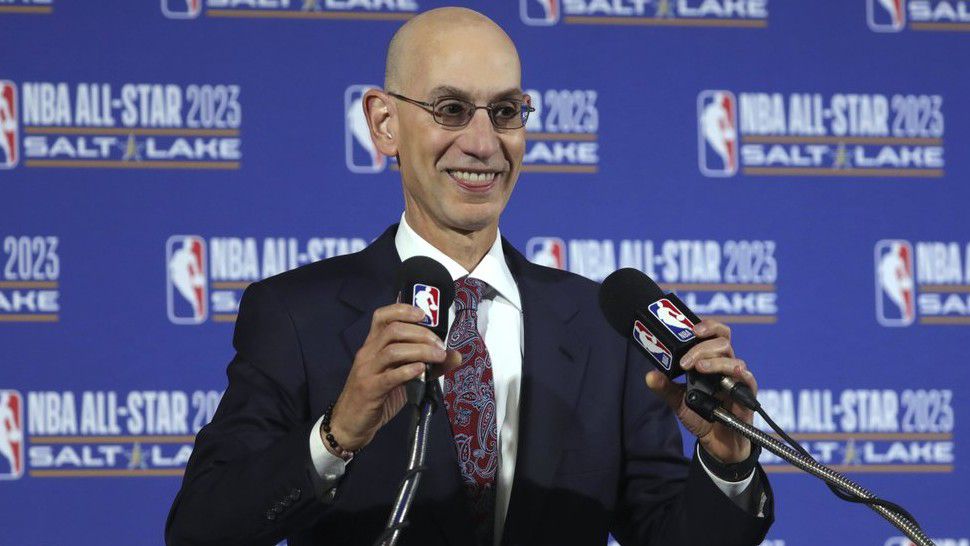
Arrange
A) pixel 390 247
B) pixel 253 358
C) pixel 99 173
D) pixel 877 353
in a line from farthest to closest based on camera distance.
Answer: pixel 877 353 → pixel 99 173 → pixel 390 247 → pixel 253 358

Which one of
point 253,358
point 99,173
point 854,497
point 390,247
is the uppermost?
point 99,173

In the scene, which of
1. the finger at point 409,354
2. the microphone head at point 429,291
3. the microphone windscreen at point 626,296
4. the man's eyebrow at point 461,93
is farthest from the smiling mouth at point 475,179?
the finger at point 409,354

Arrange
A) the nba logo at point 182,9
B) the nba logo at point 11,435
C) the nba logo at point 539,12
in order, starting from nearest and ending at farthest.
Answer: the nba logo at point 11,435 → the nba logo at point 182,9 → the nba logo at point 539,12

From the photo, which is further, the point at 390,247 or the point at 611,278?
the point at 390,247

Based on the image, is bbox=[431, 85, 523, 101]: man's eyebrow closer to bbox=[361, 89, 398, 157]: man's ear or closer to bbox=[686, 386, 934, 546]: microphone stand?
bbox=[361, 89, 398, 157]: man's ear

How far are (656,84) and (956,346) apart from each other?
3.53 ft

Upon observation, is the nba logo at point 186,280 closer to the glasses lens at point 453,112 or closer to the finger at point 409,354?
the glasses lens at point 453,112

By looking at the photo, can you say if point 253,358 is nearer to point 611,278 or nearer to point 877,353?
point 611,278

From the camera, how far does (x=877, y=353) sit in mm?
3525

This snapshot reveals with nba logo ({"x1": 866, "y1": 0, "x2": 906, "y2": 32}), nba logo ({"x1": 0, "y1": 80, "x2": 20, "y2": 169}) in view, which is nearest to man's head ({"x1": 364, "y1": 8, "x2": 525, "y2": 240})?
nba logo ({"x1": 0, "y1": 80, "x2": 20, "y2": 169})

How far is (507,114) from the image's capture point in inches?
75.8

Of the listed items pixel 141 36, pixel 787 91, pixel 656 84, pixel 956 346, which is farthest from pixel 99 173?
pixel 956 346

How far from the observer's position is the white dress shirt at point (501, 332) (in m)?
1.88

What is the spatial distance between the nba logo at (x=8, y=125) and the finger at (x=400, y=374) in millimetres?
2100
